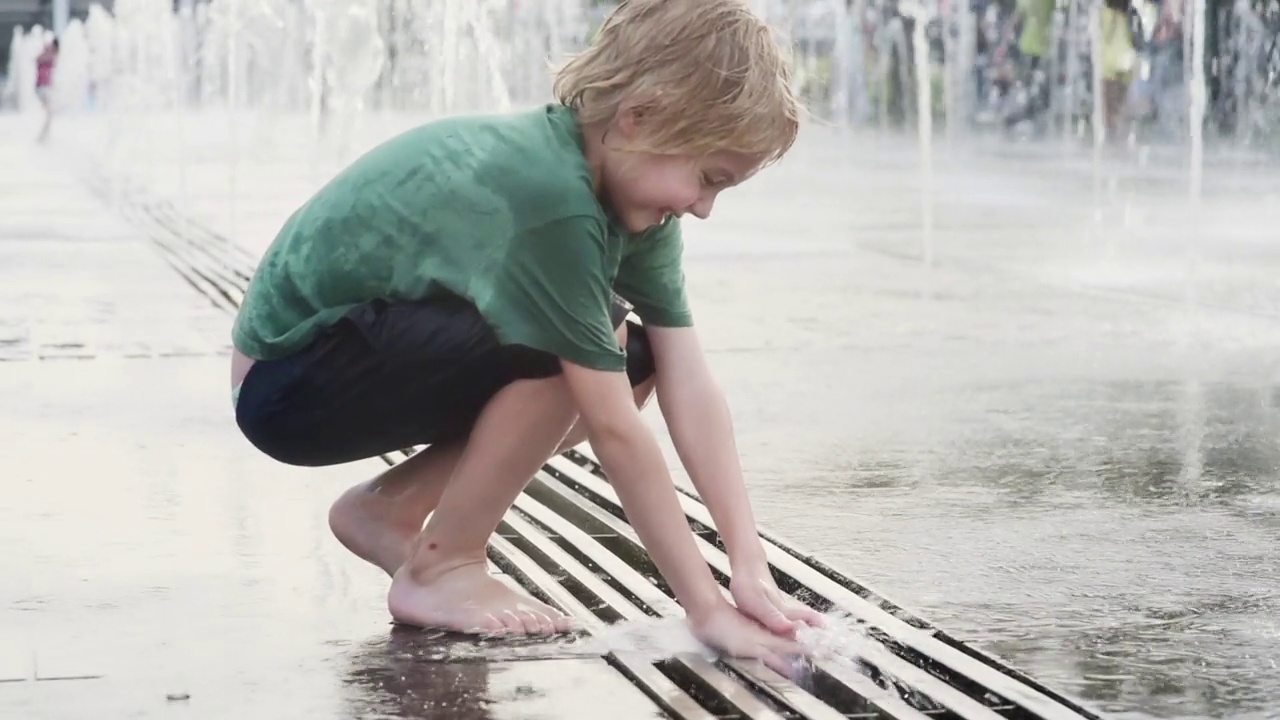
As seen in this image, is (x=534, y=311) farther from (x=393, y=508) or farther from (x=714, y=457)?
(x=393, y=508)

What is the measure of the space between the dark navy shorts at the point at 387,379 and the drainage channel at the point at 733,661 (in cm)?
35

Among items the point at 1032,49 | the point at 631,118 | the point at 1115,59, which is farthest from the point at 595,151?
the point at 1032,49

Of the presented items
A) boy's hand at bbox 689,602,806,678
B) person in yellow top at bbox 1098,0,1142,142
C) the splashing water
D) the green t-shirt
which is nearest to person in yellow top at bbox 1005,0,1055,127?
person in yellow top at bbox 1098,0,1142,142

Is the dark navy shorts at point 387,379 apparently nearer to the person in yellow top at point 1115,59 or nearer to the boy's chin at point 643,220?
the boy's chin at point 643,220

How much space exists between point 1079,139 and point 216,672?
62.5ft

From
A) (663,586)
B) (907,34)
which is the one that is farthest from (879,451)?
(907,34)

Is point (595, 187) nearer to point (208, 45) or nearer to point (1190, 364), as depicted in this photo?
point (1190, 364)

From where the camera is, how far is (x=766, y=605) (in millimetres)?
3184

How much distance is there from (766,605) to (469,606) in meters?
0.44

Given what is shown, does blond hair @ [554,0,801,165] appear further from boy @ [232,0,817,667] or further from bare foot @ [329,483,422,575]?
bare foot @ [329,483,422,575]

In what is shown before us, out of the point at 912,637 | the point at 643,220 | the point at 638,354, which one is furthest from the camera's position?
the point at 638,354

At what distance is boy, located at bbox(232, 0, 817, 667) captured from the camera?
→ 122 inches

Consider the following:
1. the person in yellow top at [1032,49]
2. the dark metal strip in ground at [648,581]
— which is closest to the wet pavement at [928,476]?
the dark metal strip in ground at [648,581]

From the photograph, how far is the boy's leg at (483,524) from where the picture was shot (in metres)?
3.25
